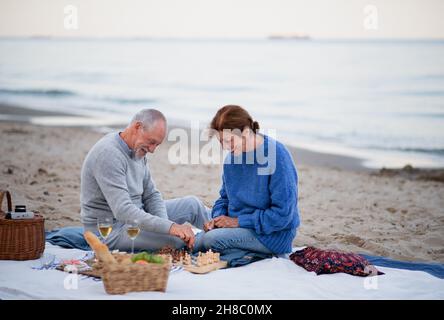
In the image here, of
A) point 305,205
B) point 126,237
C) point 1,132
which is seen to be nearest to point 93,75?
point 1,132

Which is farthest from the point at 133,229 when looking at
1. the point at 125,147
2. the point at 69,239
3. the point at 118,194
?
the point at 69,239

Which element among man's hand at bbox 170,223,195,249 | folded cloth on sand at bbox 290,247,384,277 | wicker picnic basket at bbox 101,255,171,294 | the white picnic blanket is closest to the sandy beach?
folded cloth on sand at bbox 290,247,384,277

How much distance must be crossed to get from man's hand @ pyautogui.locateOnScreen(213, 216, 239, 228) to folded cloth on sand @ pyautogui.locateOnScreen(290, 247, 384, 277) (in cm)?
52

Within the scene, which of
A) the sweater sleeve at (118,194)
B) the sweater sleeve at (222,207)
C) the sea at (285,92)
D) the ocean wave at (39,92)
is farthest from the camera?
the ocean wave at (39,92)

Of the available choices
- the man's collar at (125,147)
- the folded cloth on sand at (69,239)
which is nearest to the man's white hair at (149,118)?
the man's collar at (125,147)

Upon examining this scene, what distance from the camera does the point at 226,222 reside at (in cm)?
461

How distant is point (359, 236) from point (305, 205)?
1.43 meters

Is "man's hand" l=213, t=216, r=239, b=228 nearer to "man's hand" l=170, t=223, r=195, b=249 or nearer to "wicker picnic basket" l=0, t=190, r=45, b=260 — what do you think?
"man's hand" l=170, t=223, r=195, b=249

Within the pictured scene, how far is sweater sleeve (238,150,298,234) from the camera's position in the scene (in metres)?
4.36

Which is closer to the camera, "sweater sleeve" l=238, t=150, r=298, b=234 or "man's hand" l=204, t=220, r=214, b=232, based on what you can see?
"sweater sleeve" l=238, t=150, r=298, b=234

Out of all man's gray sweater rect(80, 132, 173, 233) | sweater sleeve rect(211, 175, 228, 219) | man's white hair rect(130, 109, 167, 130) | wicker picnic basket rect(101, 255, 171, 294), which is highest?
man's white hair rect(130, 109, 167, 130)

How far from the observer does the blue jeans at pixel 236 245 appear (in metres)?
4.50

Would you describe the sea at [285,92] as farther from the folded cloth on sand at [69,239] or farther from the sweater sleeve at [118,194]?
the sweater sleeve at [118,194]
